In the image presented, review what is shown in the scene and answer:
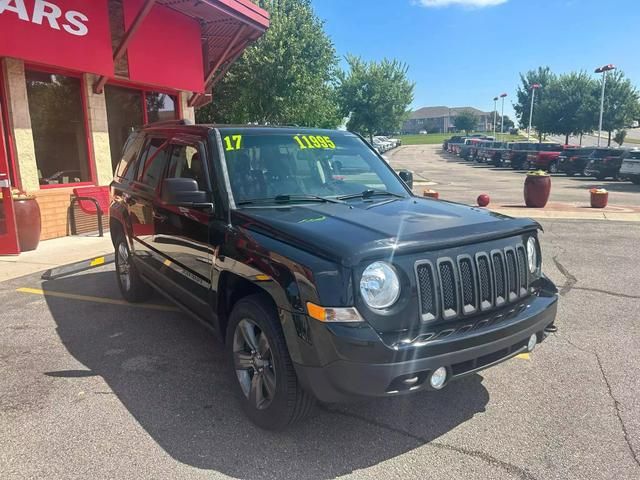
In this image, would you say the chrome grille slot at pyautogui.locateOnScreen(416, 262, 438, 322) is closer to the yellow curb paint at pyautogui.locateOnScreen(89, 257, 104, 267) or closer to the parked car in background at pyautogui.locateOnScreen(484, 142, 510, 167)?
the yellow curb paint at pyautogui.locateOnScreen(89, 257, 104, 267)

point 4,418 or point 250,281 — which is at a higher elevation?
point 250,281

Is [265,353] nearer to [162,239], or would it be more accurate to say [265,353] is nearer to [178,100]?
[162,239]

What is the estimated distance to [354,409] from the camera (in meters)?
3.39

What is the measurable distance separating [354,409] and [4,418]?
90.7 inches

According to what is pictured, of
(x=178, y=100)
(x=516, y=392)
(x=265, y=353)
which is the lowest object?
(x=516, y=392)

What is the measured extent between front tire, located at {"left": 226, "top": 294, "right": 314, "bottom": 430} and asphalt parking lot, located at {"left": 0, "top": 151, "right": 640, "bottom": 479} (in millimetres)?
152

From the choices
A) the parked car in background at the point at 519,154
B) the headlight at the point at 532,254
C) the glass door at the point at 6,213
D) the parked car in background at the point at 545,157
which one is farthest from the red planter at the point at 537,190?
the parked car in background at the point at 519,154

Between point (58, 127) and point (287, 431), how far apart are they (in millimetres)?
9542

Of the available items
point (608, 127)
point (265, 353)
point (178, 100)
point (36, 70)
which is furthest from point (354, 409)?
point (608, 127)

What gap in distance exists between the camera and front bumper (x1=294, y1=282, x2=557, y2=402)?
2.56 m

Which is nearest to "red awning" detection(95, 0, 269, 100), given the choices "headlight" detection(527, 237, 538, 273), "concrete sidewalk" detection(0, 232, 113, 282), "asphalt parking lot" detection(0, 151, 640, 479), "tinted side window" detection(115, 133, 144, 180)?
"concrete sidewalk" detection(0, 232, 113, 282)

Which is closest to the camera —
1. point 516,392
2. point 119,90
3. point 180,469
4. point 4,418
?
point 180,469

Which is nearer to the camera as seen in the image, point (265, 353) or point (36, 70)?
point (265, 353)

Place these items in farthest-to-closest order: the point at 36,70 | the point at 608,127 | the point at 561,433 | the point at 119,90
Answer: the point at 608,127 < the point at 119,90 < the point at 36,70 < the point at 561,433
